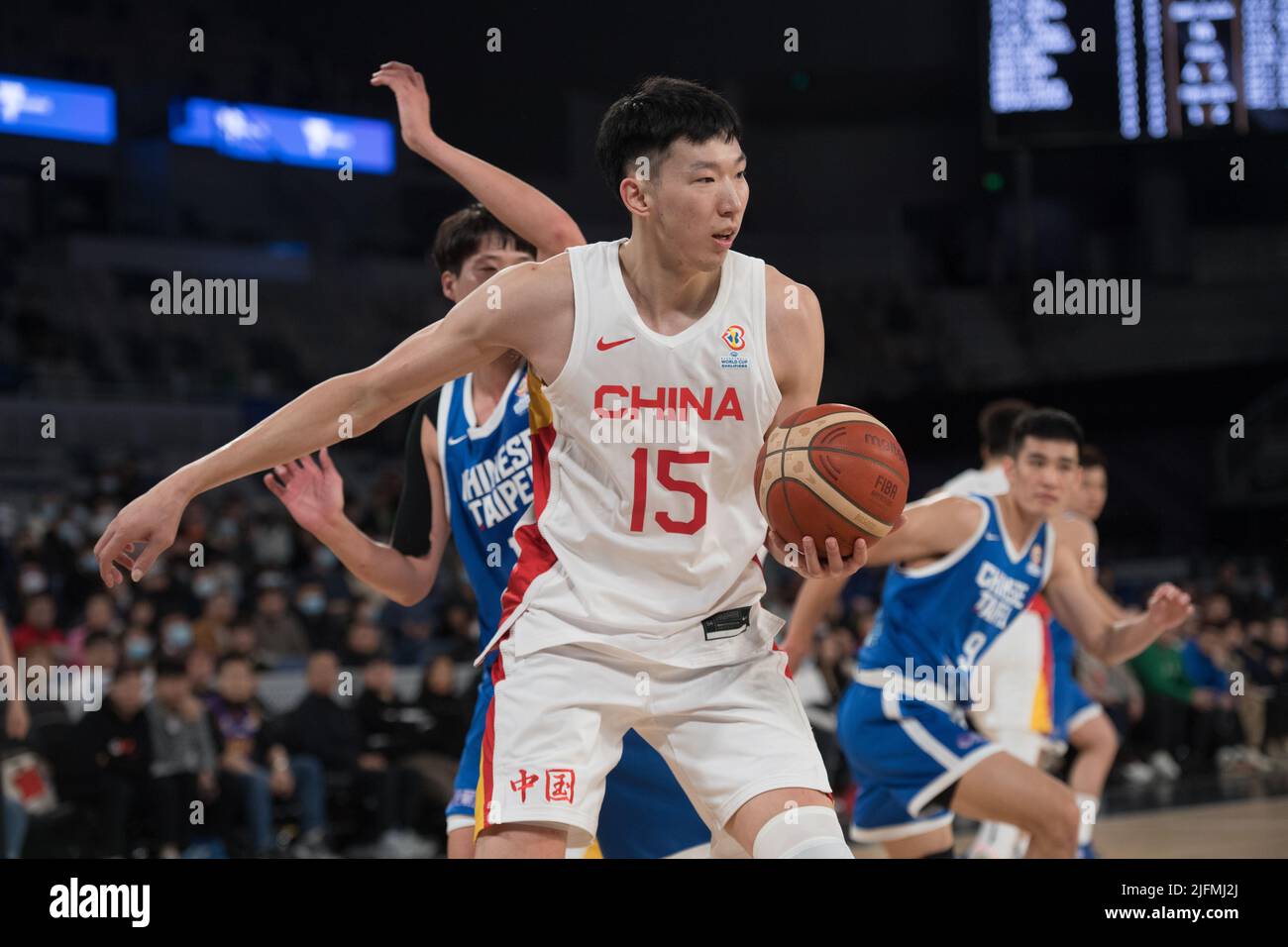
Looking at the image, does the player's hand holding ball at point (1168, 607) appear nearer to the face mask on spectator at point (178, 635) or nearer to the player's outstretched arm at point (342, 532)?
the player's outstretched arm at point (342, 532)

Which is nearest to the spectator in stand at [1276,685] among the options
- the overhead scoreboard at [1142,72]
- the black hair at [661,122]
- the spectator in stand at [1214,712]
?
the spectator in stand at [1214,712]

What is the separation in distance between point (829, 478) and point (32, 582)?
23.3 feet

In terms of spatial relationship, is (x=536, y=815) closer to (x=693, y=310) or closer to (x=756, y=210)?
(x=693, y=310)

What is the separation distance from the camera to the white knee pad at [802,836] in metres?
2.64

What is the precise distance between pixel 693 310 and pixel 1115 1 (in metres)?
6.00

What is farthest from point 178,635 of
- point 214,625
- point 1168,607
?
point 1168,607

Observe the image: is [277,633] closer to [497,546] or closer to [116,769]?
[116,769]

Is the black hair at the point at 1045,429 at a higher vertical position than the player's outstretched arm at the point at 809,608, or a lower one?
higher

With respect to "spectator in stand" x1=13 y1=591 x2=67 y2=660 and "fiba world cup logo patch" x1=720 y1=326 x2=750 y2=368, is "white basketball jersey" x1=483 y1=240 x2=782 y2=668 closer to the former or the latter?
"fiba world cup logo patch" x1=720 y1=326 x2=750 y2=368

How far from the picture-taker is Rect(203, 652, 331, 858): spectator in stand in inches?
275

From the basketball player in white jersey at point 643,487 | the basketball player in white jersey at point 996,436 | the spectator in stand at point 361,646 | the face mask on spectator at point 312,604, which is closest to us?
the basketball player in white jersey at point 643,487

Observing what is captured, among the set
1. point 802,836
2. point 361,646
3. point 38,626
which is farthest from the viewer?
point 361,646

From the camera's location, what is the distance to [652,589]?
2.87m

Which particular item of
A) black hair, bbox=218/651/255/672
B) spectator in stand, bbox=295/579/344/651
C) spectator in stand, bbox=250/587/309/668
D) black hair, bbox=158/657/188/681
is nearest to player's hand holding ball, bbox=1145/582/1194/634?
A: black hair, bbox=158/657/188/681
